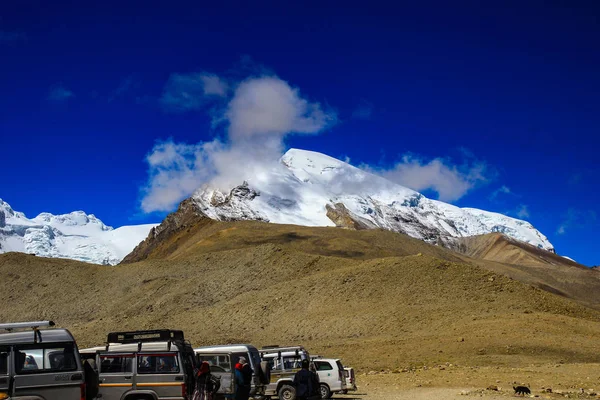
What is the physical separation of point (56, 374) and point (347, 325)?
158ft

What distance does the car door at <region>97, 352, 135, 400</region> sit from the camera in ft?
61.6

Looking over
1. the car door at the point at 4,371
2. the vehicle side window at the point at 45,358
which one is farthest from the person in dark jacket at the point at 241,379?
the car door at the point at 4,371

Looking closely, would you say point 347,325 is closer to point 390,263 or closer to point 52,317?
point 390,263

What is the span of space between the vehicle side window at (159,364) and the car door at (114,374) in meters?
0.39

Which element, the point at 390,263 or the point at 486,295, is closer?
the point at 486,295

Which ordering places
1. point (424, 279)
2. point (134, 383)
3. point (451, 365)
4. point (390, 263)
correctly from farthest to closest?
point (390, 263) → point (424, 279) → point (451, 365) → point (134, 383)

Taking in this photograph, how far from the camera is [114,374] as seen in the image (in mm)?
18984

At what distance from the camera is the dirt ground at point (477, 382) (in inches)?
1109

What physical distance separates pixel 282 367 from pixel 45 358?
14693 mm

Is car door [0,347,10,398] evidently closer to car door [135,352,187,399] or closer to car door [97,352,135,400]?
car door [97,352,135,400]

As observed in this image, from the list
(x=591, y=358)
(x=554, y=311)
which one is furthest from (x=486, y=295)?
(x=591, y=358)

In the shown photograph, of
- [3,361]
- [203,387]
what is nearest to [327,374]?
[203,387]

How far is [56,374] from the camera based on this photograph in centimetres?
1462

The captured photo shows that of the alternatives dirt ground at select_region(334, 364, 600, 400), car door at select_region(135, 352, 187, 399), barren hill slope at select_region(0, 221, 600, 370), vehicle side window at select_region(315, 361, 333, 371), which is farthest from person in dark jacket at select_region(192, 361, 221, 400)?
barren hill slope at select_region(0, 221, 600, 370)
